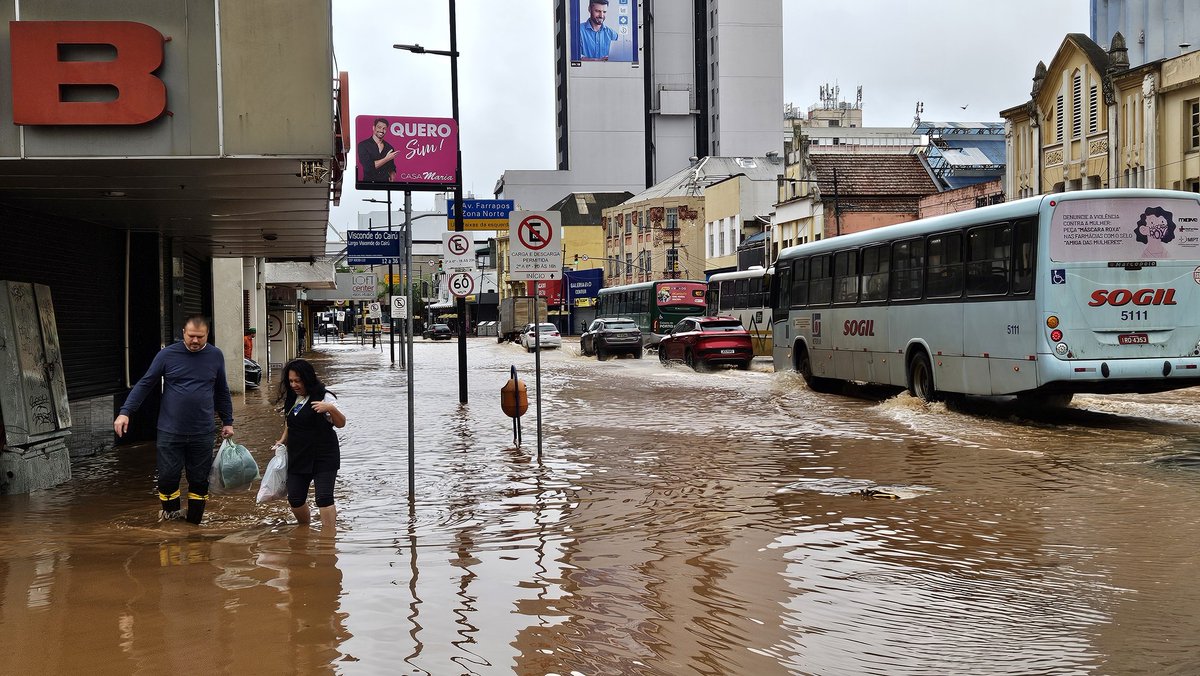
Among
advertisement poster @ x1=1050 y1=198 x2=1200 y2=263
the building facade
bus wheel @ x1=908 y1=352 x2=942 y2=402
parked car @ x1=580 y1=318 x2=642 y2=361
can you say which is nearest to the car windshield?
parked car @ x1=580 y1=318 x2=642 y2=361

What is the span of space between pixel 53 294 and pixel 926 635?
11.9m

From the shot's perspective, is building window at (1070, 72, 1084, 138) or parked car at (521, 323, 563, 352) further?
parked car at (521, 323, 563, 352)

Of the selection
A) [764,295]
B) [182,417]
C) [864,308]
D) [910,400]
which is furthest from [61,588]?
[764,295]

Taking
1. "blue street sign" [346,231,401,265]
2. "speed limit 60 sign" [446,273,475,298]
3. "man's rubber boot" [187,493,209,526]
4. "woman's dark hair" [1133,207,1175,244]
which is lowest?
"man's rubber boot" [187,493,209,526]

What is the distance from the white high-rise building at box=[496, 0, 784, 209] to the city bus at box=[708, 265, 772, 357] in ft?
243

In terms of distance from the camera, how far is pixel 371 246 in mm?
36812

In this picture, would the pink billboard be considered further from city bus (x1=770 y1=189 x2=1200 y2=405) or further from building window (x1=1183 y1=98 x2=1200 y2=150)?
building window (x1=1183 y1=98 x2=1200 y2=150)

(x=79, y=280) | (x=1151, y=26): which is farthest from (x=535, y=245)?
(x=1151, y=26)

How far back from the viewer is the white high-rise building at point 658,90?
11856 cm

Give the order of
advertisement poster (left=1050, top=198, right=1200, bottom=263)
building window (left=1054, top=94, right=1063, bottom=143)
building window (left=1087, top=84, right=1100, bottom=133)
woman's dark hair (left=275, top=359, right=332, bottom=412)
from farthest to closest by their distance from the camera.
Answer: building window (left=1054, top=94, right=1063, bottom=143) → building window (left=1087, top=84, right=1100, bottom=133) → advertisement poster (left=1050, top=198, right=1200, bottom=263) → woman's dark hair (left=275, top=359, right=332, bottom=412)

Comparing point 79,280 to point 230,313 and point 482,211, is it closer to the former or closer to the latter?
point 230,313

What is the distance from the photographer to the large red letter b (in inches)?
414

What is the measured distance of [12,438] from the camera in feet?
39.6

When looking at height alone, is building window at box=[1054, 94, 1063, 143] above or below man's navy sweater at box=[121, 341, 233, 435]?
above
